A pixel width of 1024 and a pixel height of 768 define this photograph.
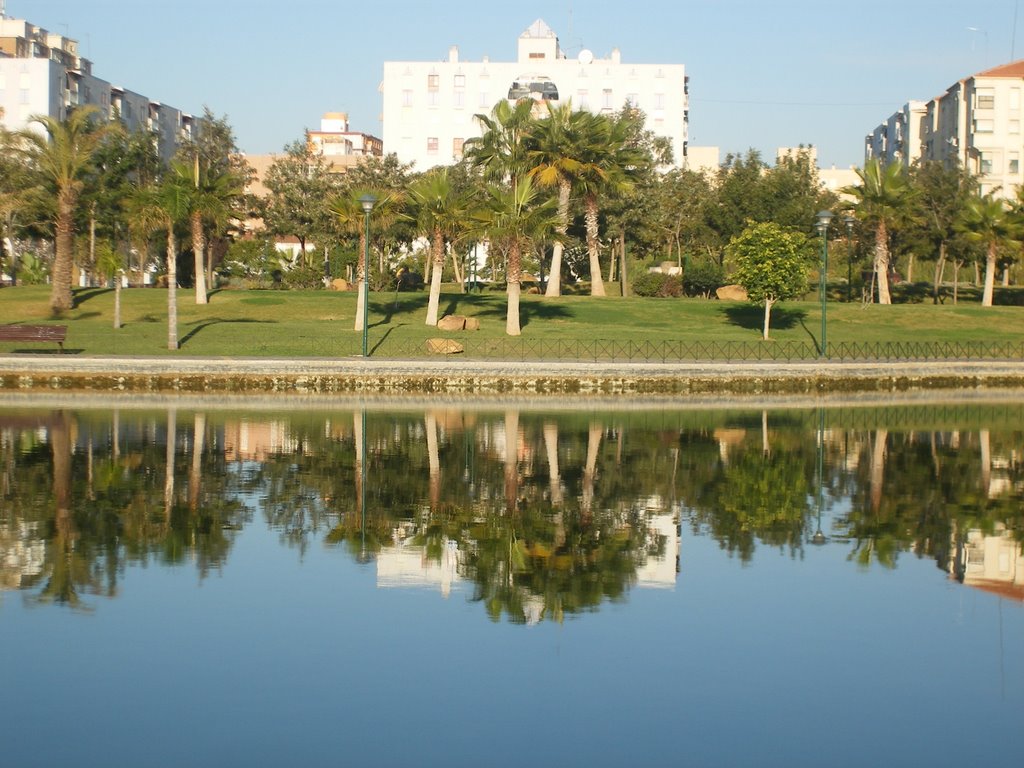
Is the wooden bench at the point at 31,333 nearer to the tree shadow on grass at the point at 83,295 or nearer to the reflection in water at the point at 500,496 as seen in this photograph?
the reflection in water at the point at 500,496

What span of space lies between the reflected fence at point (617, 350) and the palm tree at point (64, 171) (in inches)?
516

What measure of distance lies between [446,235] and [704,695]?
3923 centimetres

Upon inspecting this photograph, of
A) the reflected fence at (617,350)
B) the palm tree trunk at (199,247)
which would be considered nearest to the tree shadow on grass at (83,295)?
the palm tree trunk at (199,247)

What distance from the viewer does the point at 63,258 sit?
167 ft

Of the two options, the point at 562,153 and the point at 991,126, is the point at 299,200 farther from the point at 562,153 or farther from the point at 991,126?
the point at 991,126

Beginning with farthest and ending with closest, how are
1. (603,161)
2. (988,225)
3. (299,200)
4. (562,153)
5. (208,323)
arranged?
(299,200) < (988,225) < (603,161) < (562,153) < (208,323)

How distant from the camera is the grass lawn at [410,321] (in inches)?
1674

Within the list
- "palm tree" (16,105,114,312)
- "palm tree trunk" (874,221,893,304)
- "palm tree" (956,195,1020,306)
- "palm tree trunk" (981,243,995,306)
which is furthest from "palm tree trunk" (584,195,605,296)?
"palm tree" (16,105,114,312)

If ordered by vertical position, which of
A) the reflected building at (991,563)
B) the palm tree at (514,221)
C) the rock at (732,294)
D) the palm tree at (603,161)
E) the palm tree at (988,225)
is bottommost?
the reflected building at (991,563)

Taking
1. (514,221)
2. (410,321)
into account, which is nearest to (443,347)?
(514,221)

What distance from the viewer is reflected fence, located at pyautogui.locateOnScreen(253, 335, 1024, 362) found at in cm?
4081

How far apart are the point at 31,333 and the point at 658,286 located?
112 feet

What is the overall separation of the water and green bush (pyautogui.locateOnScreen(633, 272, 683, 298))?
4158cm

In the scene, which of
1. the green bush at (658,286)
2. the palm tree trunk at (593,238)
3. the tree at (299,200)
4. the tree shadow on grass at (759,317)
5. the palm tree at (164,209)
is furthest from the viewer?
the tree at (299,200)
